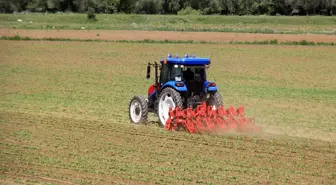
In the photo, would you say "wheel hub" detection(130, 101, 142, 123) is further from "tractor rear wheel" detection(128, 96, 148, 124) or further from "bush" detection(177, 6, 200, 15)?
"bush" detection(177, 6, 200, 15)

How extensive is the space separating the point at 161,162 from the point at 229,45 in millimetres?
36750

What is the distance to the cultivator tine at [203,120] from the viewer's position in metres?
16.9

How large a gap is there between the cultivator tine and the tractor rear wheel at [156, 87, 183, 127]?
0.83ft

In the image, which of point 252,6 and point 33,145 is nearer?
point 33,145

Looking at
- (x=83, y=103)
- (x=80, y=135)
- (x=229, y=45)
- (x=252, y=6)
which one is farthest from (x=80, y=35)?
(x=252, y=6)

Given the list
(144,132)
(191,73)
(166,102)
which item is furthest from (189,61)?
(144,132)

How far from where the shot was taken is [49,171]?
13.0 m

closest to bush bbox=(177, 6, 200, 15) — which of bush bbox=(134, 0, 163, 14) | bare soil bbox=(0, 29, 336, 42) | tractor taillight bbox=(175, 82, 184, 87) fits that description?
bush bbox=(134, 0, 163, 14)

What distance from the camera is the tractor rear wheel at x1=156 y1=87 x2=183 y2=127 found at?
17.1 metres

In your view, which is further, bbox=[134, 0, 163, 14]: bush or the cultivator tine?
bbox=[134, 0, 163, 14]: bush

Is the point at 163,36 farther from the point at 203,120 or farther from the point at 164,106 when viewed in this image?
the point at 203,120

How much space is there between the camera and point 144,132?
1706cm

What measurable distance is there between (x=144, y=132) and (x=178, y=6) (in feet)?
319

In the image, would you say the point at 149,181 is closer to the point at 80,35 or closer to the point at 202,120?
the point at 202,120
